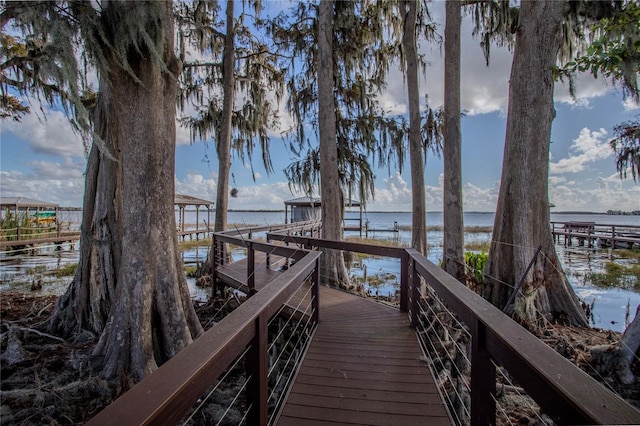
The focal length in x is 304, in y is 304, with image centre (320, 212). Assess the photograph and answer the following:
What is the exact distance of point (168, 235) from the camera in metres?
3.59

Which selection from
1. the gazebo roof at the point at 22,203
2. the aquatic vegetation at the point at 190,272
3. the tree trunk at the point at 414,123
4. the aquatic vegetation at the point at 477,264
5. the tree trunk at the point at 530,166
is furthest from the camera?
the gazebo roof at the point at 22,203

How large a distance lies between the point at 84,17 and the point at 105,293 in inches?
133

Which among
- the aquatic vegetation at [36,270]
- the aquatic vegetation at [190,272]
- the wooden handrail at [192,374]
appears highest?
Result: the wooden handrail at [192,374]

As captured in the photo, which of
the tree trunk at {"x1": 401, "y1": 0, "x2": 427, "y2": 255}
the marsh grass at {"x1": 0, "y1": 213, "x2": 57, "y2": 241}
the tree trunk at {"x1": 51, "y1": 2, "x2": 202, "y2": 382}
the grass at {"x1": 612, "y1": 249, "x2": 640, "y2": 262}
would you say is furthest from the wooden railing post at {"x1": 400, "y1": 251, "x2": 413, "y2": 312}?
the marsh grass at {"x1": 0, "y1": 213, "x2": 57, "y2": 241}

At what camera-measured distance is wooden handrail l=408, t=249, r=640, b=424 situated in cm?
72

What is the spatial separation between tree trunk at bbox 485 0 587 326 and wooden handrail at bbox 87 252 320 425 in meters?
4.90

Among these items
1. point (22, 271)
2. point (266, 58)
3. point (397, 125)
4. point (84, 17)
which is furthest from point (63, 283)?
point (397, 125)

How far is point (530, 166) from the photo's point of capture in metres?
5.23

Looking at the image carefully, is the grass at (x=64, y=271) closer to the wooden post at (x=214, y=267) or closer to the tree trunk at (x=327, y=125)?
the wooden post at (x=214, y=267)

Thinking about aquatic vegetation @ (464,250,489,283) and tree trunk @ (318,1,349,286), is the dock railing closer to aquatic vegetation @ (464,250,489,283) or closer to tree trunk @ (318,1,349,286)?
aquatic vegetation @ (464,250,489,283)

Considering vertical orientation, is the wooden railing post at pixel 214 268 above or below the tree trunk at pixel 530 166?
below

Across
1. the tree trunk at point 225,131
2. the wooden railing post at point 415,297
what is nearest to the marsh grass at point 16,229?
the tree trunk at point 225,131

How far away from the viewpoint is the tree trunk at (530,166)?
509 cm

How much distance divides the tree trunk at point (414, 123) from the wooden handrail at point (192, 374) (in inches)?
255
